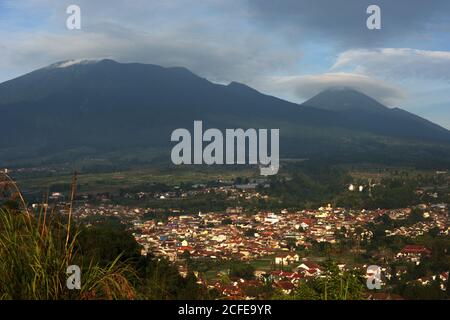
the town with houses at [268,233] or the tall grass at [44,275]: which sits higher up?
the tall grass at [44,275]

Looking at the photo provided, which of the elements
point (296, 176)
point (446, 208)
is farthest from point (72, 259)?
point (296, 176)

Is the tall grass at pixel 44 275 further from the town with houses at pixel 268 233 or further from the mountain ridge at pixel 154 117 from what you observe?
the mountain ridge at pixel 154 117

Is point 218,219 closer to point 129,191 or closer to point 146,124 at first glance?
point 129,191

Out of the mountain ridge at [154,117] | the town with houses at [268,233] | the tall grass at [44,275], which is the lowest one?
the town with houses at [268,233]

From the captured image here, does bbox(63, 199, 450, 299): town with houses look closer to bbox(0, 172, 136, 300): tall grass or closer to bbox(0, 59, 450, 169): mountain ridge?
bbox(0, 172, 136, 300): tall grass

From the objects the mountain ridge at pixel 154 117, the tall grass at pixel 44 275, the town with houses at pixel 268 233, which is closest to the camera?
the tall grass at pixel 44 275

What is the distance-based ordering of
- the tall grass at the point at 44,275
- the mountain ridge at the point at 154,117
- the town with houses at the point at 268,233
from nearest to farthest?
the tall grass at the point at 44,275 < the town with houses at the point at 268,233 < the mountain ridge at the point at 154,117

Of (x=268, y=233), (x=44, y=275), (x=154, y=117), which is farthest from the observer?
(x=154, y=117)

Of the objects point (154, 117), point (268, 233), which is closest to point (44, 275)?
point (268, 233)

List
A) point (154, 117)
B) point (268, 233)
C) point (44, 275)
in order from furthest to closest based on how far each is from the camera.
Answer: point (154, 117)
point (268, 233)
point (44, 275)

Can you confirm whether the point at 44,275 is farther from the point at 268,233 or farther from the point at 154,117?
the point at 154,117

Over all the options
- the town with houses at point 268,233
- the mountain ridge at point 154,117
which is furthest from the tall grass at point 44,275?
the mountain ridge at point 154,117
